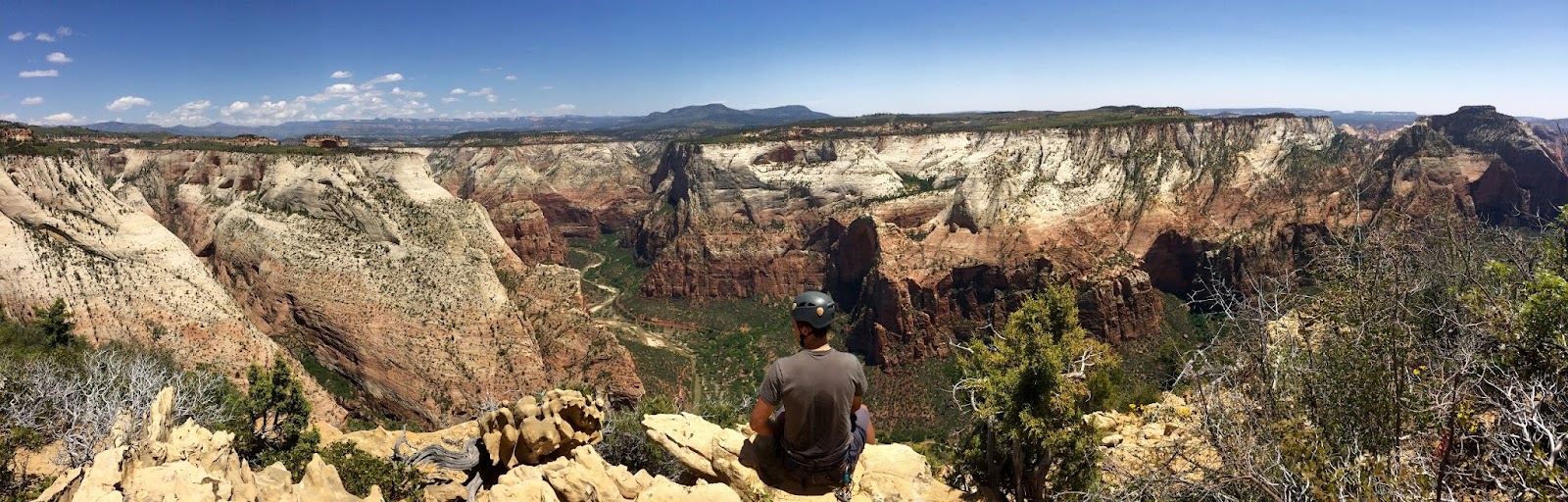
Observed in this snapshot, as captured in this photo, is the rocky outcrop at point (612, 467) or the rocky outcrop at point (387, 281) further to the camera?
the rocky outcrop at point (387, 281)

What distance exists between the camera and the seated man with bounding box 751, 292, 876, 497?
830cm

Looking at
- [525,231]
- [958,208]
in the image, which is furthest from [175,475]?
[525,231]

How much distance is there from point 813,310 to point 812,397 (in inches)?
47.0

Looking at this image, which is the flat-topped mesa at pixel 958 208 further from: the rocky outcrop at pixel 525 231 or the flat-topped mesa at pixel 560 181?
the flat-topped mesa at pixel 560 181

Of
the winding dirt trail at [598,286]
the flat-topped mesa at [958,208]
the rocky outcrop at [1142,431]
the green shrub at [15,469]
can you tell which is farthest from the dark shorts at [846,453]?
the winding dirt trail at [598,286]

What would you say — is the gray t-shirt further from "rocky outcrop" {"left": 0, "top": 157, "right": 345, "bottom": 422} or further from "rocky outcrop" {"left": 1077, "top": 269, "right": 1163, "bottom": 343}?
"rocky outcrop" {"left": 1077, "top": 269, "right": 1163, "bottom": 343}

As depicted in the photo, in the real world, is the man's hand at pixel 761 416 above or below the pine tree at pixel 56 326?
above

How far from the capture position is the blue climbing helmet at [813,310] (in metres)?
8.05

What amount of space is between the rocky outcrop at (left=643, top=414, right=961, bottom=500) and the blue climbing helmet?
2965 millimetres

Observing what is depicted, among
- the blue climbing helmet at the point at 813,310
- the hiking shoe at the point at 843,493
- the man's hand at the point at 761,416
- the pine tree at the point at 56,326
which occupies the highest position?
the blue climbing helmet at the point at 813,310

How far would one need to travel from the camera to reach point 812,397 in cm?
834

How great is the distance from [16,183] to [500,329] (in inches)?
889

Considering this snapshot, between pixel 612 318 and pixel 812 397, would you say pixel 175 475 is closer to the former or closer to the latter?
pixel 812 397

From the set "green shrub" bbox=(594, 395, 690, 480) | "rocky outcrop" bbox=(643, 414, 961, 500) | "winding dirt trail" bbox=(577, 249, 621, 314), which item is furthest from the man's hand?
"winding dirt trail" bbox=(577, 249, 621, 314)
